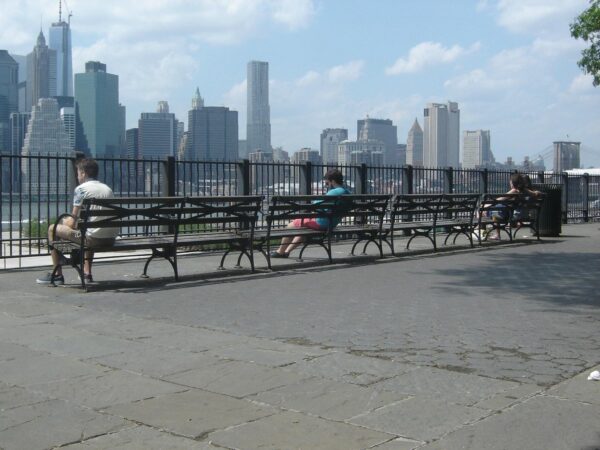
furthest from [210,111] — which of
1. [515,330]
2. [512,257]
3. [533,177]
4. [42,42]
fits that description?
[42,42]

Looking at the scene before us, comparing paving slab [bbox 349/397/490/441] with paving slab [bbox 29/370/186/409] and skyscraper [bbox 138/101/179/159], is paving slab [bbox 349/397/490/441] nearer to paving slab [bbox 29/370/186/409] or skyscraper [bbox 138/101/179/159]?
paving slab [bbox 29/370/186/409]

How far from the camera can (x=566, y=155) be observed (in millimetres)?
60000

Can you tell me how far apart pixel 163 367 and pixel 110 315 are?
7.32ft

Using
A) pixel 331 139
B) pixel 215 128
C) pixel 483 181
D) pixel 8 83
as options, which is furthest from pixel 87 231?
pixel 8 83

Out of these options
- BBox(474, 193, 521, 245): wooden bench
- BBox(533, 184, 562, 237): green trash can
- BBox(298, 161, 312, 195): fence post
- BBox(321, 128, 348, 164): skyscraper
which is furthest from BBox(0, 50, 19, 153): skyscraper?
BBox(474, 193, 521, 245): wooden bench

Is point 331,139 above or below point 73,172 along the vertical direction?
above

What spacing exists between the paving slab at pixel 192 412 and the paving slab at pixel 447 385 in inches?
39.1

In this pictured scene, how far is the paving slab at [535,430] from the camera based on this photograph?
4145 mm

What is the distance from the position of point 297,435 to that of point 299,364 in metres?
1.54

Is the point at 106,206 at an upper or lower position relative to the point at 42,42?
lower

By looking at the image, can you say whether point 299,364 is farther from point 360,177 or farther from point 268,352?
point 360,177

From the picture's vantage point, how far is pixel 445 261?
43.2 ft

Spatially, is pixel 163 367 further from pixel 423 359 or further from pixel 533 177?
pixel 533 177

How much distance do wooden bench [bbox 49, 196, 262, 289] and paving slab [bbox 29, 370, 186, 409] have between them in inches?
151
